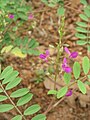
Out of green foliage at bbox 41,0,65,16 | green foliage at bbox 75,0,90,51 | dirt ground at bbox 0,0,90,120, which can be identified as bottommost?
dirt ground at bbox 0,0,90,120

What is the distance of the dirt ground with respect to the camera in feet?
7.14

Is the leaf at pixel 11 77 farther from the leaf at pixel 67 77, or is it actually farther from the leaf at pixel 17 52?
the leaf at pixel 17 52

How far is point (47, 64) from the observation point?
2676 millimetres

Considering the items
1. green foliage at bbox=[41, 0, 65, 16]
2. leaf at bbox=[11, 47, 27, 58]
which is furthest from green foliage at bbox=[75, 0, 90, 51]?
leaf at bbox=[11, 47, 27, 58]

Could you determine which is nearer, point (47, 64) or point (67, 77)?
point (67, 77)

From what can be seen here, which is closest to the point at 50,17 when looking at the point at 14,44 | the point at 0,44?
the point at 14,44

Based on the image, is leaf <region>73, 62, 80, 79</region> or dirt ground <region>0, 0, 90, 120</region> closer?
leaf <region>73, 62, 80, 79</region>

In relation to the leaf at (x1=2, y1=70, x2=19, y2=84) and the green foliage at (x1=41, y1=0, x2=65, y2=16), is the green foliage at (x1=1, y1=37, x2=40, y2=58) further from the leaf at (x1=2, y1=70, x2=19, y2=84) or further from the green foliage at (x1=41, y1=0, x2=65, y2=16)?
the leaf at (x1=2, y1=70, x2=19, y2=84)

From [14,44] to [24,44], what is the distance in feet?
0.37

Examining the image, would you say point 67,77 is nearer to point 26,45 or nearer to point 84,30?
point 84,30

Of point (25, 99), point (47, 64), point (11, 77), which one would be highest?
point (11, 77)

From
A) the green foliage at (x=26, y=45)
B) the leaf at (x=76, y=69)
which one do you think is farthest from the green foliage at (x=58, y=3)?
the leaf at (x=76, y=69)

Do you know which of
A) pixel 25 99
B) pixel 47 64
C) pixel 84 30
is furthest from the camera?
pixel 47 64

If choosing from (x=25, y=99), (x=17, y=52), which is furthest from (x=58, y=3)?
(x=25, y=99)
